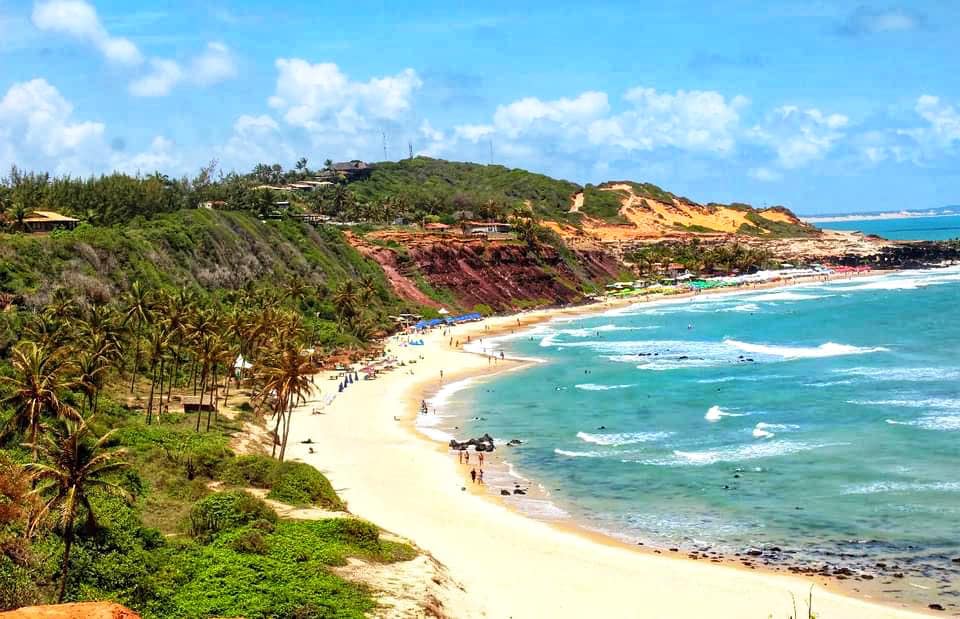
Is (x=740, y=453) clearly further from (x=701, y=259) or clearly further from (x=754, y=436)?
(x=701, y=259)

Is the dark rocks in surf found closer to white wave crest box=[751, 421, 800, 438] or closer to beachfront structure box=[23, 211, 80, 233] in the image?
white wave crest box=[751, 421, 800, 438]

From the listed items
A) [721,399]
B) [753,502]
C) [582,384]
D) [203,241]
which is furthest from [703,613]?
[203,241]

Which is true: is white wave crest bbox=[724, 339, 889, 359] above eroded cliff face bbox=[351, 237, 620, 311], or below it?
below

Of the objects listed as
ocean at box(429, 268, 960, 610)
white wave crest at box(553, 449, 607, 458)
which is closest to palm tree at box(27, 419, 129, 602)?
ocean at box(429, 268, 960, 610)

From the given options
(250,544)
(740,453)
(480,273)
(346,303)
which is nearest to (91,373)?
(250,544)

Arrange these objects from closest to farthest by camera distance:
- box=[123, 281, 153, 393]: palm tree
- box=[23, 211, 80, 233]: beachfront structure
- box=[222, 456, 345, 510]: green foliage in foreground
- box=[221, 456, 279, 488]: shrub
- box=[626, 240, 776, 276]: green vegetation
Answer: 1. box=[222, 456, 345, 510]: green foliage in foreground
2. box=[221, 456, 279, 488]: shrub
3. box=[123, 281, 153, 393]: palm tree
4. box=[23, 211, 80, 233]: beachfront structure
5. box=[626, 240, 776, 276]: green vegetation
